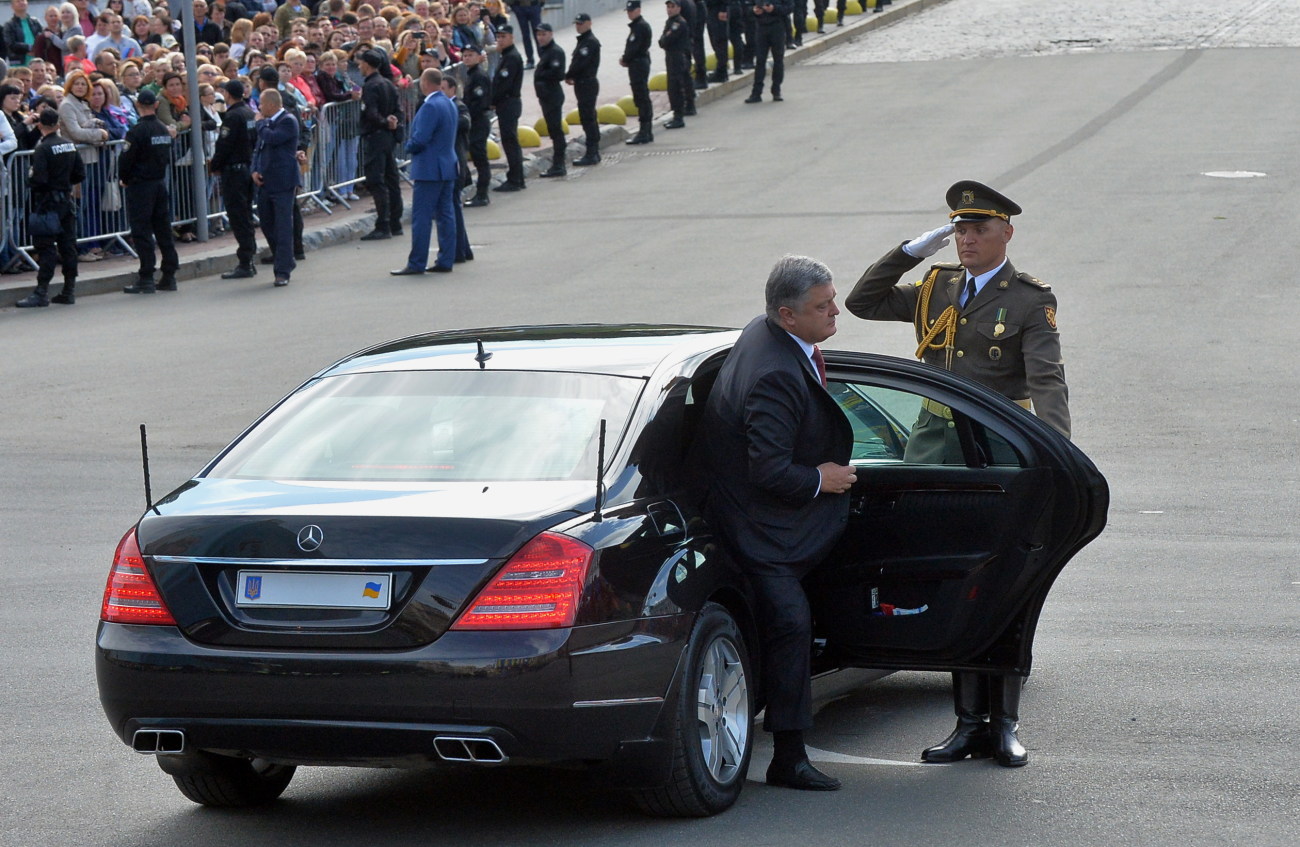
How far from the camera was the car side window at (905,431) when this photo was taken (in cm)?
574

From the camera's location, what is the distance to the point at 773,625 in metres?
5.45

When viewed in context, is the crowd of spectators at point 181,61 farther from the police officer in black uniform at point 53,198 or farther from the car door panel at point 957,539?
the car door panel at point 957,539

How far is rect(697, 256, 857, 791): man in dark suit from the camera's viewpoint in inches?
211

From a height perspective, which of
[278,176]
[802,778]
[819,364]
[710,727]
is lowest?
[802,778]

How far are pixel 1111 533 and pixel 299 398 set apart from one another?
15.9 feet

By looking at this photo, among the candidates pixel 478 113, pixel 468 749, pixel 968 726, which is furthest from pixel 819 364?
pixel 478 113

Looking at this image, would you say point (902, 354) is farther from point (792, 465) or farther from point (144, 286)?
point (792, 465)

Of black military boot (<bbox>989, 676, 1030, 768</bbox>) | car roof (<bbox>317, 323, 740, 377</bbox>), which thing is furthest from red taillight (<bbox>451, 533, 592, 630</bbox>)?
black military boot (<bbox>989, 676, 1030, 768</bbox>)

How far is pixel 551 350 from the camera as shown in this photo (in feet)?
18.8

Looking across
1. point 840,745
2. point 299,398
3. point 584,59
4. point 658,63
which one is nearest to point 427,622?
point 299,398

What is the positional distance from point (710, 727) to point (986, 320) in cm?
199

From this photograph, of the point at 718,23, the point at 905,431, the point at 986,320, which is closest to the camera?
the point at 905,431

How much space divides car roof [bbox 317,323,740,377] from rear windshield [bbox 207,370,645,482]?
7 cm

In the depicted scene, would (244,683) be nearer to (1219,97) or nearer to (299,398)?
(299,398)
